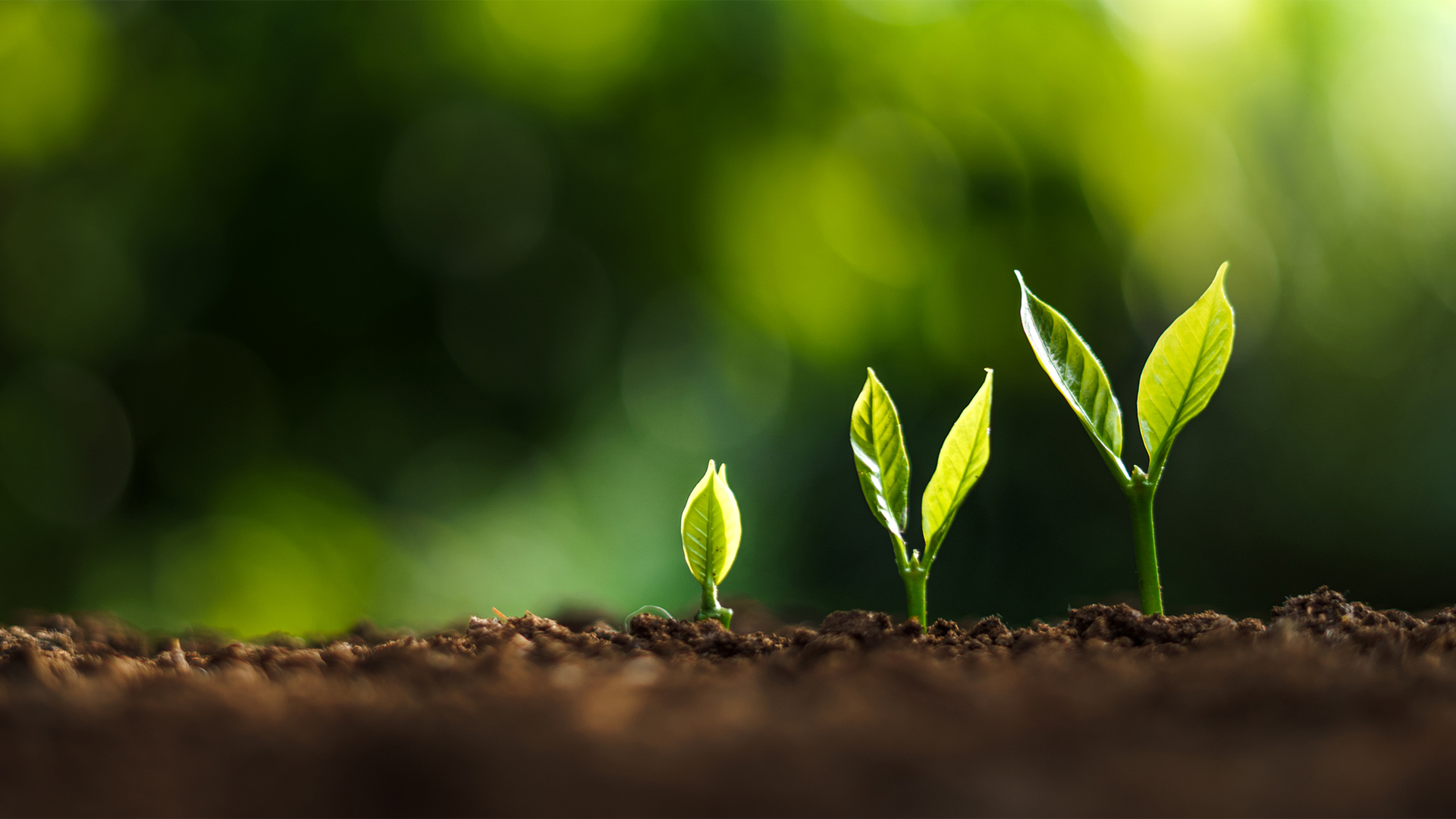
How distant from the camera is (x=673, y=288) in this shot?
1.75 meters

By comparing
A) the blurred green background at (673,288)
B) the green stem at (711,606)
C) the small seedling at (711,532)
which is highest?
the blurred green background at (673,288)

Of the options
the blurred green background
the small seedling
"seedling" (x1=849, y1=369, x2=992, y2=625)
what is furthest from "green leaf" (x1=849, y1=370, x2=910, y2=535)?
the blurred green background

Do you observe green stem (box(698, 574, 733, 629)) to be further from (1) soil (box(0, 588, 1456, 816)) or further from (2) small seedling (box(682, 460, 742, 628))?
(1) soil (box(0, 588, 1456, 816))

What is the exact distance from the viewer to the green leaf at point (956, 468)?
70 centimetres

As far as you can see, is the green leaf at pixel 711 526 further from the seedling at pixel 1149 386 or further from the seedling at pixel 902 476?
the seedling at pixel 1149 386

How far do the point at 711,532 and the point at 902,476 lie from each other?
0.17m

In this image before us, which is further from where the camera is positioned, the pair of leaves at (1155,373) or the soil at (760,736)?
the pair of leaves at (1155,373)

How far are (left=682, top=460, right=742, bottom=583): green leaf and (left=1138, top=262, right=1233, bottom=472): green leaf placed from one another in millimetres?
341

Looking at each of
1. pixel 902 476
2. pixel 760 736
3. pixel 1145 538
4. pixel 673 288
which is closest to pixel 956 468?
pixel 902 476

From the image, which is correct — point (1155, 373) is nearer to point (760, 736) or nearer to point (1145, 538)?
point (1145, 538)

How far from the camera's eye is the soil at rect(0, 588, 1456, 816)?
286mm

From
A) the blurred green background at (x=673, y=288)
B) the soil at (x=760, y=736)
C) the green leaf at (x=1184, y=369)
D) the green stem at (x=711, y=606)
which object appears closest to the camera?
the soil at (x=760, y=736)

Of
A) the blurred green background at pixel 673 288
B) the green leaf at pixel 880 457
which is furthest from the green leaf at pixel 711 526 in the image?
the blurred green background at pixel 673 288

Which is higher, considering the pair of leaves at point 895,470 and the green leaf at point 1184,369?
the green leaf at point 1184,369
